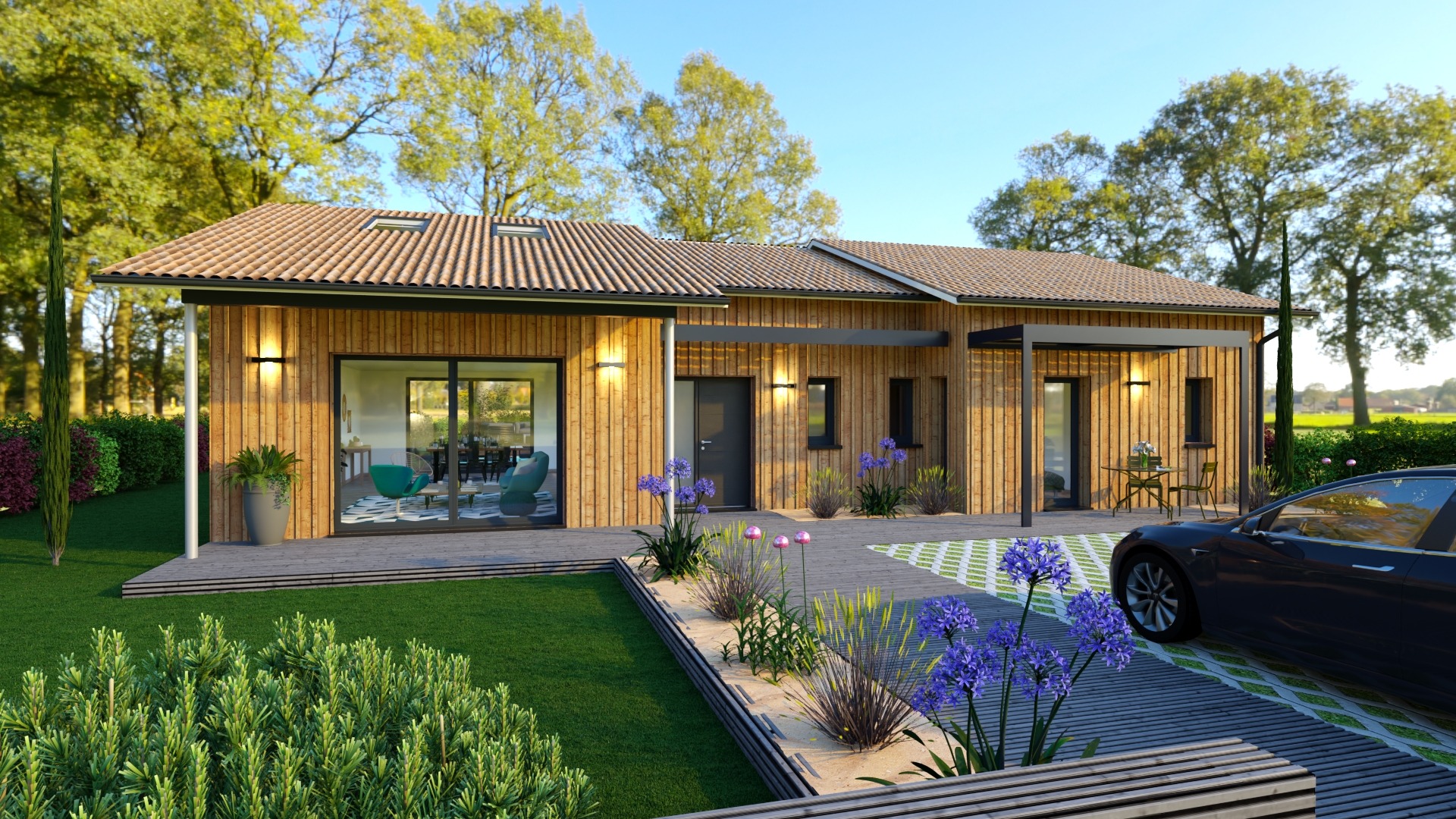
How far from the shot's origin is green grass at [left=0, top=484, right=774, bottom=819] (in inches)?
135

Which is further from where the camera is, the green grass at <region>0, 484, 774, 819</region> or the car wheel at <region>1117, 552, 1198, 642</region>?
the car wheel at <region>1117, 552, 1198, 642</region>

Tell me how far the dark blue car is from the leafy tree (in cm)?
2233

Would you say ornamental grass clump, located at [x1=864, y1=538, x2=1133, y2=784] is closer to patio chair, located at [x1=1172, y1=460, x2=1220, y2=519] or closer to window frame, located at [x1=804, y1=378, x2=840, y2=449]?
window frame, located at [x1=804, y1=378, x2=840, y2=449]

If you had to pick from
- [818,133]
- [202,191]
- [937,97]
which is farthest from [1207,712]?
[818,133]

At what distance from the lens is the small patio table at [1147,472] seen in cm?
1155

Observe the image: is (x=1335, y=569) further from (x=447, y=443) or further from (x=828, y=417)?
(x=828, y=417)

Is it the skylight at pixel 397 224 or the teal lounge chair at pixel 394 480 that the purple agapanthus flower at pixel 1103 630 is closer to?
the teal lounge chair at pixel 394 480

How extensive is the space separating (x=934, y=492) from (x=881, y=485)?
36.9 inches

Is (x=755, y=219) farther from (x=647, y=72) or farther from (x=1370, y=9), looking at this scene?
(x=1370, y=9)

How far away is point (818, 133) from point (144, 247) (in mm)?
20731

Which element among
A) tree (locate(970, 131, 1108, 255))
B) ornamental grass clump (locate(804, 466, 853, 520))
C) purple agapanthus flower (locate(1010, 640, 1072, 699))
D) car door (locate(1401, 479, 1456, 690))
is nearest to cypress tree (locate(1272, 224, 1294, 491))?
ornamental grass clump (locate(804, 466, 853, 520))

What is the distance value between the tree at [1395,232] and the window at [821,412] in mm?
23087

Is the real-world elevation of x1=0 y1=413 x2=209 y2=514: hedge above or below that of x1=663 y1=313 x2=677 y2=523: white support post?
below

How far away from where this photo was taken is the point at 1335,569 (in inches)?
155
